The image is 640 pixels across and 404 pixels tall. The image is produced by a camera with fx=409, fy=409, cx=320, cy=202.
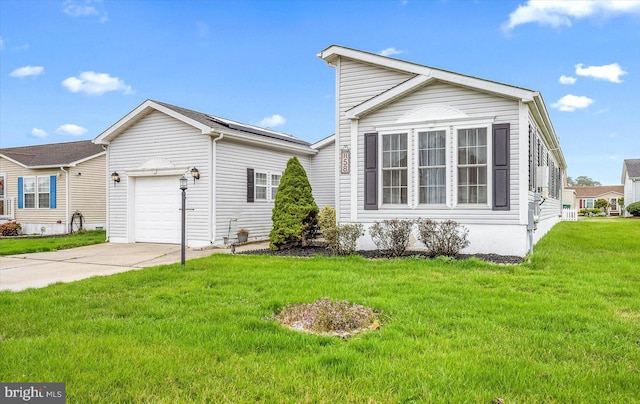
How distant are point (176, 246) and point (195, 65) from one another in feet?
31.3

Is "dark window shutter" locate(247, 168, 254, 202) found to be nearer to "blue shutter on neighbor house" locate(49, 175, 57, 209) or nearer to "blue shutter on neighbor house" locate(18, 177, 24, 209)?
"blue shutter on neighbor house" locate(49, 175, 57, 209)

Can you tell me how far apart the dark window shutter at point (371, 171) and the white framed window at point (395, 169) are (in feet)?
0.64

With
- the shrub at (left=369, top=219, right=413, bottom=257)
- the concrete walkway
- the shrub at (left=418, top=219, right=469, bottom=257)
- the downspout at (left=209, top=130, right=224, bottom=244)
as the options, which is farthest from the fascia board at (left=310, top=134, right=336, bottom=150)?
the shrub at (left=418, top=219, right=469, bottom=257)

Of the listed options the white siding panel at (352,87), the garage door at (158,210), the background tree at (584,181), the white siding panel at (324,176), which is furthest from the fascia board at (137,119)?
the background tree at (584,181)

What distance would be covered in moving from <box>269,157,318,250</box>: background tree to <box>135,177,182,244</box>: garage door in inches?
139

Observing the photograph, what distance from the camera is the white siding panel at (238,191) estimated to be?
39.7ft

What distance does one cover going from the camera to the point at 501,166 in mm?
8680

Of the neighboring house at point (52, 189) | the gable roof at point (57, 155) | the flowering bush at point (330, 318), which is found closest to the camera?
the flowering bush at point (330, 318)

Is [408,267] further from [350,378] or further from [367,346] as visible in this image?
[350,378]

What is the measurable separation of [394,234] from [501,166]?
2.68 metres

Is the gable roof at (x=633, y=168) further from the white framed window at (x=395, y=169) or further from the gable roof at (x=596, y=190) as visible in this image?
the white framed window at (x=395, y=169)

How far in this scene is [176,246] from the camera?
12.3 m

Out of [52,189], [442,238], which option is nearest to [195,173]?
[442,238]

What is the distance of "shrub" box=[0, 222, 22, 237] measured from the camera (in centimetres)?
1778
